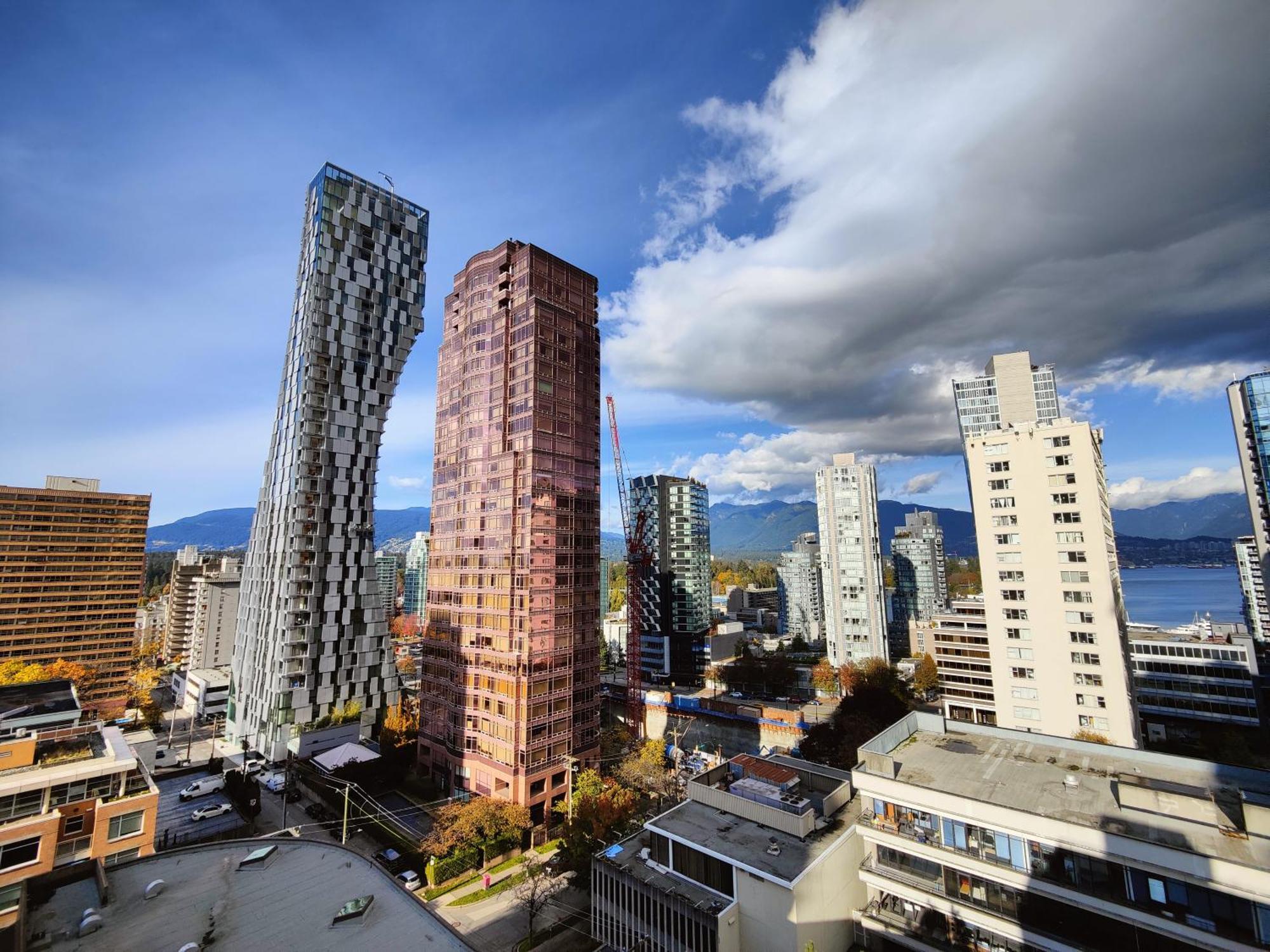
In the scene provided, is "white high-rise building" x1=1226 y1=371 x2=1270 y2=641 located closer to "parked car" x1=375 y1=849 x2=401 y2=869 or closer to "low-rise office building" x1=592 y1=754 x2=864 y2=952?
"low-rise office building" x1=592 y1=754 x2=864 y2=952

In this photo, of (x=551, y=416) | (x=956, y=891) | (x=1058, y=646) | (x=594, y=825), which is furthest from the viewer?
(x=551, y=416)

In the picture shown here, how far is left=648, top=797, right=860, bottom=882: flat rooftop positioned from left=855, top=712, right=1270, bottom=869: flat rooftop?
4113 mm

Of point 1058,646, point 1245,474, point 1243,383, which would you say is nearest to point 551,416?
point 1058,646

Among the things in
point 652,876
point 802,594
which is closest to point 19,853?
point 652,876

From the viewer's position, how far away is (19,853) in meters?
30.0

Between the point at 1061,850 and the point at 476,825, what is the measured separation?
4321 cm

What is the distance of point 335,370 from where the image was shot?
8594 centimetres

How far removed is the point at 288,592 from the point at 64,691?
78.7 feet

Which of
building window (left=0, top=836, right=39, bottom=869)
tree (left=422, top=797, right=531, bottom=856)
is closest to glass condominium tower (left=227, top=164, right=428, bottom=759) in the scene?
tree (left=422, top=797, right=531, bottom=856)

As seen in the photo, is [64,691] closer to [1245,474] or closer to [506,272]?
[506,272]

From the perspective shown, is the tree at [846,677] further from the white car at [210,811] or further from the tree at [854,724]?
the white car at [210,811]

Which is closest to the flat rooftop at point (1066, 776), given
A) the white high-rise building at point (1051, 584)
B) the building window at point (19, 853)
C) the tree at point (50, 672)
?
the white high-rise building at point (1051, 584)

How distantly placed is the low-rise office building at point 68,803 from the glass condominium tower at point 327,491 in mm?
41593

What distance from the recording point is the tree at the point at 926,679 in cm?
9044
